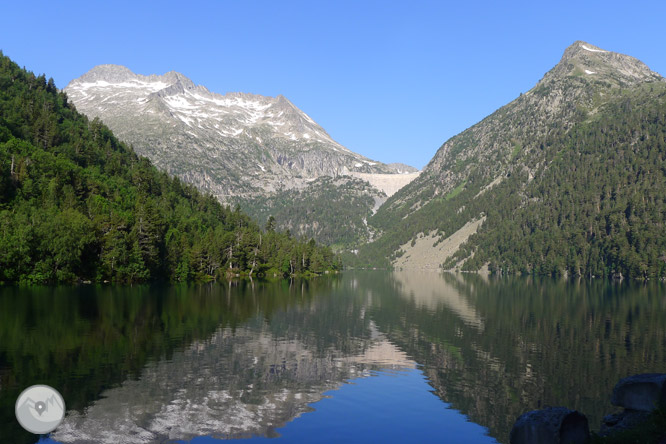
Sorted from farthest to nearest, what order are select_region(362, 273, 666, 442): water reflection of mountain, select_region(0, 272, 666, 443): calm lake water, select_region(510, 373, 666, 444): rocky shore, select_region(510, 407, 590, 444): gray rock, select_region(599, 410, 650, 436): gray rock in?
select_region(362, 273, 666, 442): water reflection of mountain → select_region(0, 272, 666, 443): calm lake water → select_region(599, 410, 650, 436): gray rock → select_region(510, 373, 666, 444): rocky shore → select_region(510, 407, 590, 444): gray rock

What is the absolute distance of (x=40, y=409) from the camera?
2988 cm

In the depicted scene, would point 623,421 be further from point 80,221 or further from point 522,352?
point 80,221

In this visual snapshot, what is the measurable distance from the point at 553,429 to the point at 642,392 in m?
6.83

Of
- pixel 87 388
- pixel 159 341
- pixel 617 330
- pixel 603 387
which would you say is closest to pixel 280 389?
pixel 87 388

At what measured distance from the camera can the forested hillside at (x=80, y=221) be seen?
383 ft

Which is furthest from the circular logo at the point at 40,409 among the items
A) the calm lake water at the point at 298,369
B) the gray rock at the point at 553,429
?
the gray rock at the point at 553,429

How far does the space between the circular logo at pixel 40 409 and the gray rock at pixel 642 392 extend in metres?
29.7

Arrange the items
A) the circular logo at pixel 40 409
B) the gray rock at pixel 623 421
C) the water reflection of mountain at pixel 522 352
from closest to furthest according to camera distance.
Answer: the gray rock at pixel 623 421
the circular logo at pixel 40 409
the water reflection of mountain at pixel 522 352

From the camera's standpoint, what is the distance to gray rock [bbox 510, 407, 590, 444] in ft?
73.5

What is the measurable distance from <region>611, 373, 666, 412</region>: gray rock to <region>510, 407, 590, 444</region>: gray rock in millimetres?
3907

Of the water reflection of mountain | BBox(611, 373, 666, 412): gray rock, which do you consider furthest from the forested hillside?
BBox(611, 373, 666, 412): gray rock

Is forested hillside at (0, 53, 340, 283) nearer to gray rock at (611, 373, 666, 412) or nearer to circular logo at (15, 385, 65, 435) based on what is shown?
circular logo at (15, 385, 65, 435)

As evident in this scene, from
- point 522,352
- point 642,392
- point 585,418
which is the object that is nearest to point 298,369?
point 522,352

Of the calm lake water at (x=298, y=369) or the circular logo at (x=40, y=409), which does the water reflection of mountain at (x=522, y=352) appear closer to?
Result: the calm lake water at (x=298, y=369)
